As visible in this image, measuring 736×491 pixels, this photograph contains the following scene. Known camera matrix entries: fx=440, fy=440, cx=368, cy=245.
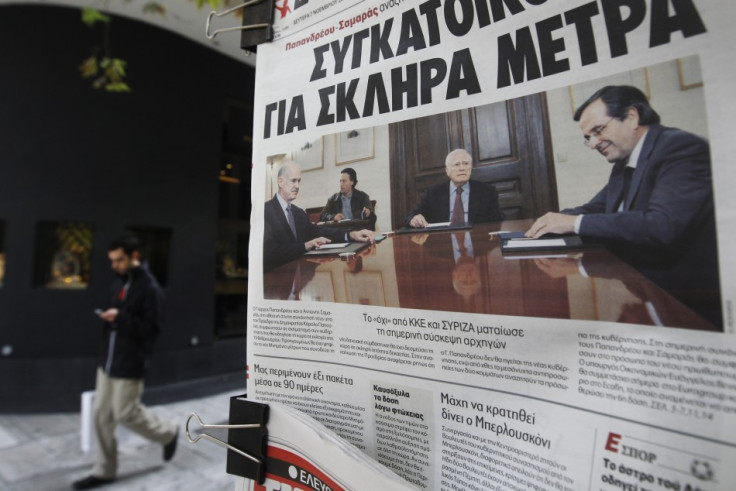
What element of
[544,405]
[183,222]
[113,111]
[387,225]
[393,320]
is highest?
[113,111]

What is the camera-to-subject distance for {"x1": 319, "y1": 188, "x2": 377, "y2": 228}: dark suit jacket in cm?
85

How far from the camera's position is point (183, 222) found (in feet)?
19.3

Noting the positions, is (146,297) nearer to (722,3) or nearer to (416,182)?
(416,182)

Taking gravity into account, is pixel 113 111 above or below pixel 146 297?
above

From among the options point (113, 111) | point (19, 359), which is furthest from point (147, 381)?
point (113, 111)

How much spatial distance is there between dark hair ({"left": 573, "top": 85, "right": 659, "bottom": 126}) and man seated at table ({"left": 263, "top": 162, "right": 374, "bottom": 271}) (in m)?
0.52

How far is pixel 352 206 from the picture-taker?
0.87 metres

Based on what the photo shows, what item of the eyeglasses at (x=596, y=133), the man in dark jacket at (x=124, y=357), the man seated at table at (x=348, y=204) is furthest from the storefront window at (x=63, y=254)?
the eyeglasses at (x=596, y=133)

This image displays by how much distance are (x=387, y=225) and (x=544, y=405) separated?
1.30 ft

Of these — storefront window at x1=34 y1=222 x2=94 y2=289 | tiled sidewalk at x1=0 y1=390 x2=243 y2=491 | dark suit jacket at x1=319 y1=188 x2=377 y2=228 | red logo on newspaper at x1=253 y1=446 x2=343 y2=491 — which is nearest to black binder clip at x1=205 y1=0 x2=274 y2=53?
dark suit jacket at x1=319 y1=188 x2=377 y2=228

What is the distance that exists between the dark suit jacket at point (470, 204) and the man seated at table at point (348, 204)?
9 centimetres

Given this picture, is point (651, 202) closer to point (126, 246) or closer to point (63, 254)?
point (126, 246)

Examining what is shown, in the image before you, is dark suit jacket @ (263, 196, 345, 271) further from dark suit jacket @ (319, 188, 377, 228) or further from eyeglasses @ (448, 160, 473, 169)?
eyeglasses @ (448, 160, 473, 169)

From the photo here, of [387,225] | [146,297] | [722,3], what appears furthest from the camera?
[146,297]
